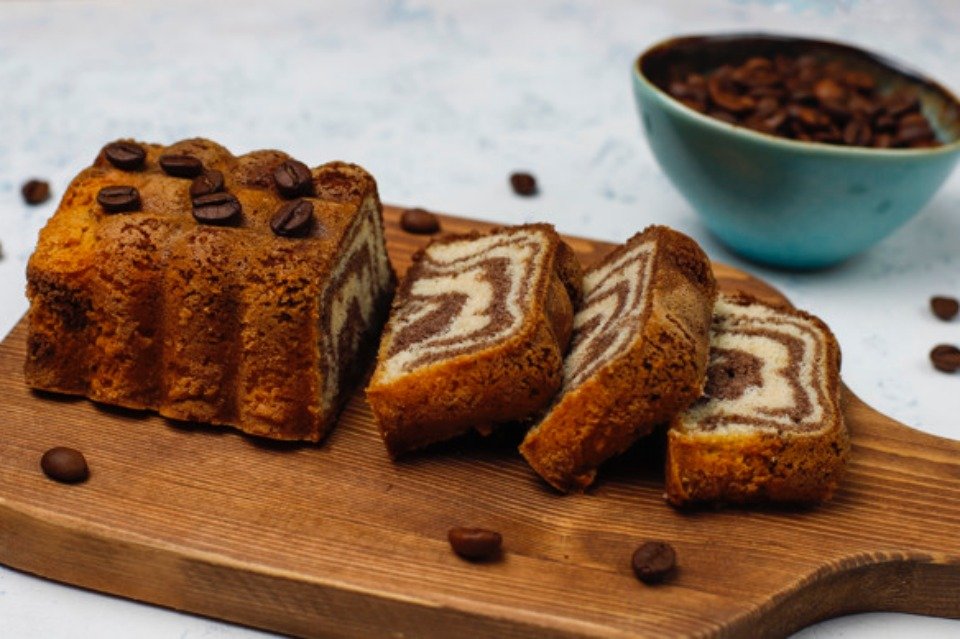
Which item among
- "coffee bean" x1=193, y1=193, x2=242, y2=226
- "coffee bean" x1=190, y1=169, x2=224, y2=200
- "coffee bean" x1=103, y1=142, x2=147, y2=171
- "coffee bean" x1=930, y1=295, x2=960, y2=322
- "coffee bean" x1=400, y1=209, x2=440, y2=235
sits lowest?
"coffee bean" x1=930, y1=295, x2=960, y2=322

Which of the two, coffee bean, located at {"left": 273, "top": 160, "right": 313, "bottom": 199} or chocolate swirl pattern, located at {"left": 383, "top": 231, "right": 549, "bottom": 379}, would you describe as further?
coffee bean, located at {"left": 273, "top": 160, "right": 313, "bottom": 199}

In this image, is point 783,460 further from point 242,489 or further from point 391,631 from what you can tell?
point 242,489

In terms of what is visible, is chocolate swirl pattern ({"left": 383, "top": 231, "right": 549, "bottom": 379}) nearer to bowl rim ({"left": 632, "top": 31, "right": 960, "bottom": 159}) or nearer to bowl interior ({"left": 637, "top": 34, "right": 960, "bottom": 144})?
bowl rim ({"left": 632, "top": 31, "right": 960, "bottom": 159})

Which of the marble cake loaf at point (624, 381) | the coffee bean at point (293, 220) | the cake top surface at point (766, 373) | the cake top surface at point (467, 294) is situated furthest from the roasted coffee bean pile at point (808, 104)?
the coffee bean at point (293, 220)

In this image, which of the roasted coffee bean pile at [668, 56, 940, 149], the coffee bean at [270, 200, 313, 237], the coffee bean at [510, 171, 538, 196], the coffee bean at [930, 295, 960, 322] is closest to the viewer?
the coffee bean at [270, 200, 313, 237]

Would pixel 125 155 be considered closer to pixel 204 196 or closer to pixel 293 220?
pixel 204 196

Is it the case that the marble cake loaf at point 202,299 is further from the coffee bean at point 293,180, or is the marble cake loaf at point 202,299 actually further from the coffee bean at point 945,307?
the coffee bean at point 945,307

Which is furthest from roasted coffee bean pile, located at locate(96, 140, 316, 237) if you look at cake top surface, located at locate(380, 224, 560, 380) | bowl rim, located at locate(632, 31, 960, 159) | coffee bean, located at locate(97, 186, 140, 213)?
bowl rim, located at locate(632, 31, 960, 159)
